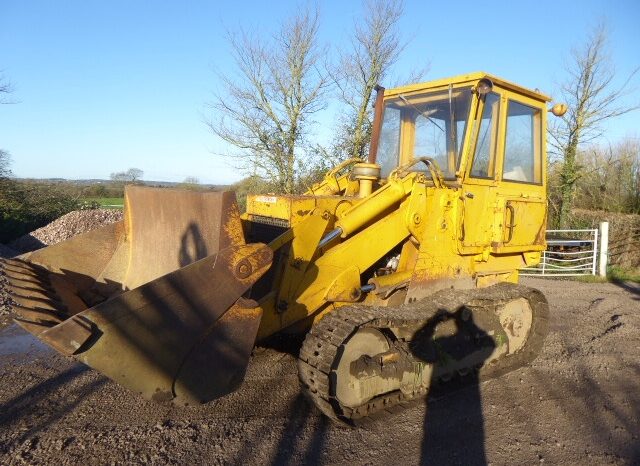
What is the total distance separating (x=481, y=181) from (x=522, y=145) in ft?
3.18

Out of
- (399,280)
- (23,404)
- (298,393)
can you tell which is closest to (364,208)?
(399,280)

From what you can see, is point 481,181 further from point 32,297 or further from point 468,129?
point 32,297

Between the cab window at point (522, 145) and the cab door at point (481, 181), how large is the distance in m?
0.23

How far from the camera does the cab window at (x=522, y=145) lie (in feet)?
17.2

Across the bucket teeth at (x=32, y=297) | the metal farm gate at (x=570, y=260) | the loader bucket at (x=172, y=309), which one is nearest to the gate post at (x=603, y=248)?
the metal farm gate at (x=570, y=260)

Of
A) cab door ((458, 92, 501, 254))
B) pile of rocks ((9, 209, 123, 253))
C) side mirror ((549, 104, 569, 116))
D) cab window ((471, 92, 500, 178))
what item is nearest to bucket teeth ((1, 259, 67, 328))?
cab door ((458, 92, 501, 254))

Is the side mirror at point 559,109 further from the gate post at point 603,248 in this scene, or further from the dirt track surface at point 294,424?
the gate post at point 603,248

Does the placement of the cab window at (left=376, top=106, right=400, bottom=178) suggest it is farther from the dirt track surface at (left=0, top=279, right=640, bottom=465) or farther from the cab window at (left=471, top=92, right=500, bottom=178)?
the dirt track surface at (left=0, top=279, right=640, bottom=465)

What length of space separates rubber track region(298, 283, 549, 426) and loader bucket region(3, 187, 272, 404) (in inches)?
23.1

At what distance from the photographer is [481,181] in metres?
4.92

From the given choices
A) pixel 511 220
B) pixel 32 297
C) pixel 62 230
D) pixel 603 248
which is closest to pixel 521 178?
pixel 511 220

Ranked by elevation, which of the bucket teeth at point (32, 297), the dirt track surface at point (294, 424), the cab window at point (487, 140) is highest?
the cab window at point (487, 140)

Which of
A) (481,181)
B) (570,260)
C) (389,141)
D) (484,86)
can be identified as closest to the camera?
(484,86)

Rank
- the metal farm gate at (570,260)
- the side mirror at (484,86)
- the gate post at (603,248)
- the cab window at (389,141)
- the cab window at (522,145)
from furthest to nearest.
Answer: the metal farm gate at (570,260), the gate post at (603,248), the cab window at (389,141), the cab window at (522,145), the side mirror at (484,86)
